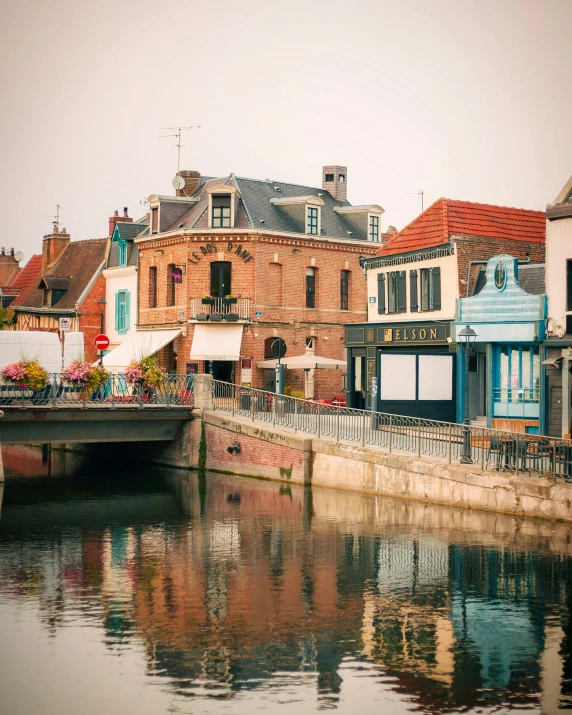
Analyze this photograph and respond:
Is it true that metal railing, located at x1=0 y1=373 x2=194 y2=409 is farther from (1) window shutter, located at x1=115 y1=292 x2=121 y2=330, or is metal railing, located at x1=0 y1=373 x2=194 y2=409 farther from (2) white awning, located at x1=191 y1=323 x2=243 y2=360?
(1) window shutter, located at x1=115 y1=292 x2=121 y2=330

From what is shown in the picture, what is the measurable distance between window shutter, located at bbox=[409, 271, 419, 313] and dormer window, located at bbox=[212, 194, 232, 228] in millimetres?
13611

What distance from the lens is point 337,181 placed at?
5391 cm

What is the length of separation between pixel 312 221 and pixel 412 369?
16.2 meters

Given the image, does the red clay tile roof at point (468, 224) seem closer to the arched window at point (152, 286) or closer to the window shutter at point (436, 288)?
the window shutter at point (436, 288)

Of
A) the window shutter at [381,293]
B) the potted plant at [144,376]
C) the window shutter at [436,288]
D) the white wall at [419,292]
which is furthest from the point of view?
the window shutter at [381,293]

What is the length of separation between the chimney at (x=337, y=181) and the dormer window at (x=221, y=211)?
8.34 metres

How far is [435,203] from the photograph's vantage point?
3650cm

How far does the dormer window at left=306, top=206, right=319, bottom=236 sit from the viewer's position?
161ft

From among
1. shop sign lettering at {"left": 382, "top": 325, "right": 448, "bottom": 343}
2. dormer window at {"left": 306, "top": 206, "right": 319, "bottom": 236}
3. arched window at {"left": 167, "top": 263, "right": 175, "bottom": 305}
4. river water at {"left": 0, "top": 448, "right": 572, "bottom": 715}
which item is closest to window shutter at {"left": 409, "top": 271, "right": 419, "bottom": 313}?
shop sign lettering at {"left": 382, "top": 325, "right": 448, "bottom": 343}

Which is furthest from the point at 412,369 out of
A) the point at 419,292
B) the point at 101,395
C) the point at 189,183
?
the point at 189,183

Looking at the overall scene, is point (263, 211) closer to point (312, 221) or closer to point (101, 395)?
point (312, 221)

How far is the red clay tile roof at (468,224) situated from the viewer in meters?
35.1

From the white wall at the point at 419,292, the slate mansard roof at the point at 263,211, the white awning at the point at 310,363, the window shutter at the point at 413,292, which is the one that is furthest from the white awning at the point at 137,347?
the window shutter at the point at 413,292

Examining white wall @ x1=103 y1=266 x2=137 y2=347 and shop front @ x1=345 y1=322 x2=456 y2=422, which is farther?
white wall @ x1=103 y1=266 x2=137 y2=347
